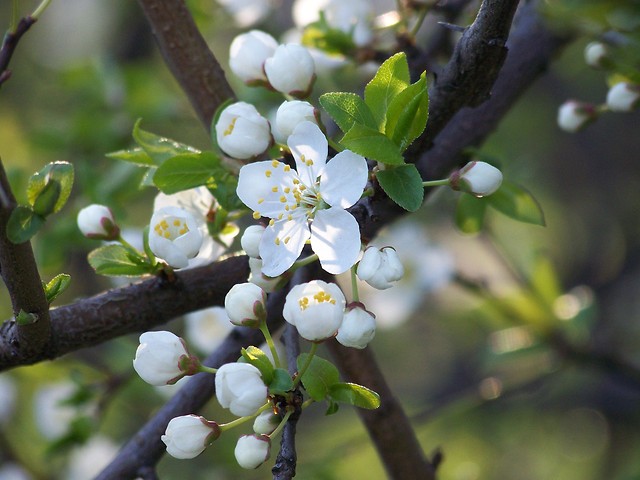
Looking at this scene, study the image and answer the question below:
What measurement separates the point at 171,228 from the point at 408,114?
365 millimetres

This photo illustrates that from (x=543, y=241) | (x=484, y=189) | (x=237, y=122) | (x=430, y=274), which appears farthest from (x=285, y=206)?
(x=543, y=241)

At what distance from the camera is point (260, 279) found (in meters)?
1.02

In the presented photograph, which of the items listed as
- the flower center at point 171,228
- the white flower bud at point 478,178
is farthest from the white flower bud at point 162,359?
the white flower bud at point 478,178

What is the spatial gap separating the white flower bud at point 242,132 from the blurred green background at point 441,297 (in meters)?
0.60

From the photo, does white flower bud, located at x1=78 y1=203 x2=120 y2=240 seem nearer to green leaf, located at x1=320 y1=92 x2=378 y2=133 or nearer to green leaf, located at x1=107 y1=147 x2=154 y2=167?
green leaf, located at x1=107 y1=147 x2=154 y2=167

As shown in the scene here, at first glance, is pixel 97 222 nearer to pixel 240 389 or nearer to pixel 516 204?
pixel 240 389

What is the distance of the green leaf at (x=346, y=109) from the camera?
0.98 metres

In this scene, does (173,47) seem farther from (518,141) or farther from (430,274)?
(518,141)

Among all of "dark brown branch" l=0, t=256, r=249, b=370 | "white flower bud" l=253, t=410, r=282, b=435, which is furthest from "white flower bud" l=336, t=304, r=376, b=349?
"dark brown branch" l=0, t=256, r=249, b=370

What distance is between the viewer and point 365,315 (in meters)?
0.94

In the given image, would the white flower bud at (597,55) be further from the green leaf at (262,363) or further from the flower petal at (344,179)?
the green leaf at (262,363)

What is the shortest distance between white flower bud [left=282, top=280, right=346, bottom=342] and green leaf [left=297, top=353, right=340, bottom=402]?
0.17ft

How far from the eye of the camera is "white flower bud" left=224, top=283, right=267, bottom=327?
37.9 inches

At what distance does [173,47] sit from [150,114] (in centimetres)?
88
